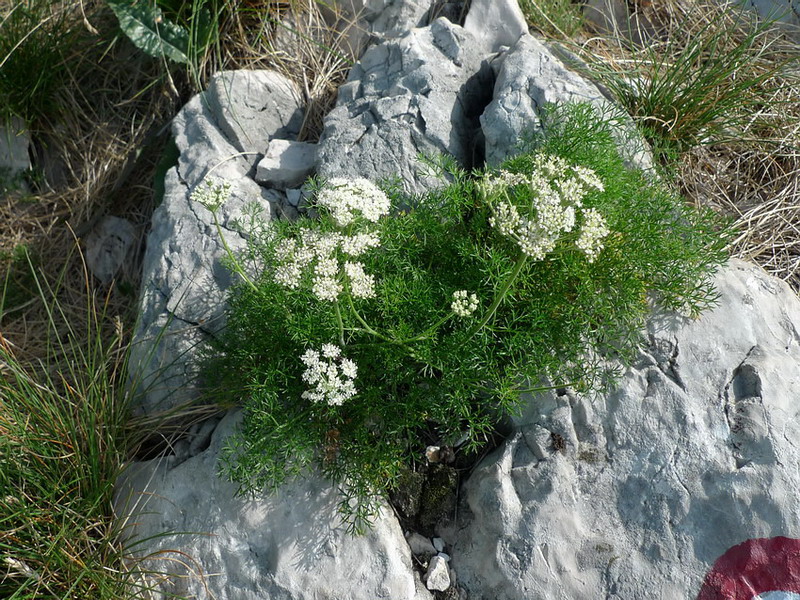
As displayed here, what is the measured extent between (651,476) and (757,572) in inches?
24.5

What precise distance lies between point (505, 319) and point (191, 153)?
9.29ft

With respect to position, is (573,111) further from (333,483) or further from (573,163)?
(333,483)

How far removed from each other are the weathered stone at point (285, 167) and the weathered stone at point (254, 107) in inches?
9.9

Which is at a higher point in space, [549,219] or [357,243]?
[549,219]

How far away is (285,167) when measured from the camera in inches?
184

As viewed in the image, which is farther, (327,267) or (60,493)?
(60,493)

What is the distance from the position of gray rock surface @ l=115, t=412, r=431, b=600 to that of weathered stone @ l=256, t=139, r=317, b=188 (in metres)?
1.86

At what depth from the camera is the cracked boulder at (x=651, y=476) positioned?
3223 millimetres

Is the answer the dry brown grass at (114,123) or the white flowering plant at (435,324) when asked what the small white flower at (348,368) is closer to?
the white flowering plant at (435,324)

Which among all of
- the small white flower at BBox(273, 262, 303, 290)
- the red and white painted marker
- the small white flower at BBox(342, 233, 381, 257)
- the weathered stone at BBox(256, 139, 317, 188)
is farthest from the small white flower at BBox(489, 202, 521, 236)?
→ the weathered stone at BBox(256, 139, 317, 188)

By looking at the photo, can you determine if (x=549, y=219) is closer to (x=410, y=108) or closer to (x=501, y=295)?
(x=501, y=295)

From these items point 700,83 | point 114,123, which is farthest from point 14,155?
point 700,83

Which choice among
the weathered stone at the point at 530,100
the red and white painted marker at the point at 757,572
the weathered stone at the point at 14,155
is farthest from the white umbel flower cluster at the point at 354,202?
the weathered stone at the point at 14,155

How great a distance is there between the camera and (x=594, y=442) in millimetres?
3510
